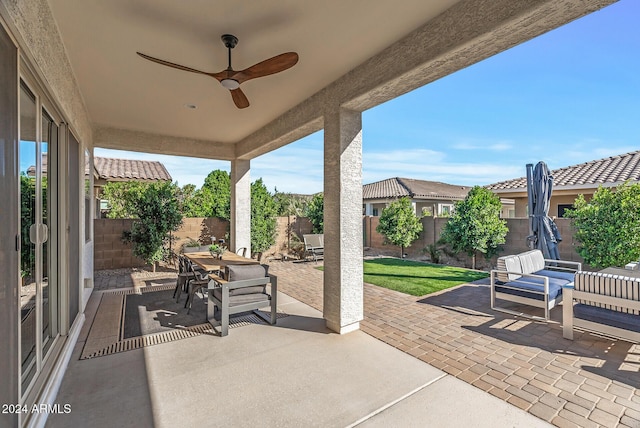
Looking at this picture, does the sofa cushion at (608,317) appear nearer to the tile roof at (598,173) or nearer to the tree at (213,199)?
the tile roof at (598,173)

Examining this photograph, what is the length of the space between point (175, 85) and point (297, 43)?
207cm

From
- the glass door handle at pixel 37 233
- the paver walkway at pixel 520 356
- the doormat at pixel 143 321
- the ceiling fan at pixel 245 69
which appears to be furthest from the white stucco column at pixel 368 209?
the glass door handle at pixel 37 233

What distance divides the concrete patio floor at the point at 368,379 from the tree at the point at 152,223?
3764 mm

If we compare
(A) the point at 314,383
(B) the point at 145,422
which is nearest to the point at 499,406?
(A) the point at 314,383

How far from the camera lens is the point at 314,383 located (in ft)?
8.77

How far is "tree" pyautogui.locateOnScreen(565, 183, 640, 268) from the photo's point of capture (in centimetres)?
532

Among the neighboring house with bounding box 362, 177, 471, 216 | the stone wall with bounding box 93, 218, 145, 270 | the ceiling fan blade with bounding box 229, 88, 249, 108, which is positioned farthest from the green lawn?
the neighboring house with bounding box 362, 177, 471, 216

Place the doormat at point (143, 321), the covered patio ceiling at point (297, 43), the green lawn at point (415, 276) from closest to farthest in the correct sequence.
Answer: the covered patio ceiling at point (297, 43) → the doormat at point (143, 321) → the green lawn at point (415, 276)

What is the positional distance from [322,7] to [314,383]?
3.34 metres

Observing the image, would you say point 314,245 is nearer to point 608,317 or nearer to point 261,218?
point 261,218

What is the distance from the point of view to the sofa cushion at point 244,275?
12.7 feet

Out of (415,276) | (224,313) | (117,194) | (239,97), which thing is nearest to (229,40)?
(239,97)

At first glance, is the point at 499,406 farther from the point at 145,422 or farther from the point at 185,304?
the point at 185,304

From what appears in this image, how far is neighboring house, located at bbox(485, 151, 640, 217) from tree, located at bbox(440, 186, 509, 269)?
5.82 feet
